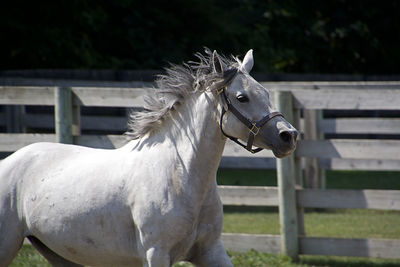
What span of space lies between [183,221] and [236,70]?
0.96 meters

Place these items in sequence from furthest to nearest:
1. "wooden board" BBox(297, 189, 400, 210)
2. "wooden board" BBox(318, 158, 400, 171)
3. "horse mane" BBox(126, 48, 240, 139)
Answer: "wooden board" BBox(318, 158, 400, 171)
"wooden board" BBox(297, 189, 400, 210)
"horse mane" BBox(126, 48, 240, 139)

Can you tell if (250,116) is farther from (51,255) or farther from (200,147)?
(51,255)

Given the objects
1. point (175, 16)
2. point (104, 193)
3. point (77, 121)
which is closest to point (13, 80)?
point (77, 121)

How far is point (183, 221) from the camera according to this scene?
3.98m

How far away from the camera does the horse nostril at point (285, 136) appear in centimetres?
382

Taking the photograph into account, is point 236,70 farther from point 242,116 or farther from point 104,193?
point 104,193

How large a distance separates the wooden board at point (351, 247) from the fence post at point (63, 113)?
263 centimetres

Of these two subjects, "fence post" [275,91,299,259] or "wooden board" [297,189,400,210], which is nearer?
"wooden board" [297,189,400,210]

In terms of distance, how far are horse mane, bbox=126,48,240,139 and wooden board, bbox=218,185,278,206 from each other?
2735 millimetres

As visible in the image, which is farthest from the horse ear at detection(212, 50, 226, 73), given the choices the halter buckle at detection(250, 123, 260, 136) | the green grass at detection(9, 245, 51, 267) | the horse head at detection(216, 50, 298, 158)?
the green grass at detection(9, 245, 51, 267)

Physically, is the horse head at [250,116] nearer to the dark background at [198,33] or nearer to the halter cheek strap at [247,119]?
the halter cheek strap at [247,119]

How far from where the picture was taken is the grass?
22.0 ft

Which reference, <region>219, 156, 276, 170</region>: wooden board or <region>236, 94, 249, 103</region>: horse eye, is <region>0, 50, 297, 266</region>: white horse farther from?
<region>219, 156, 276, 170</region>: wooden board

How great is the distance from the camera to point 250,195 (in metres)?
7.00
